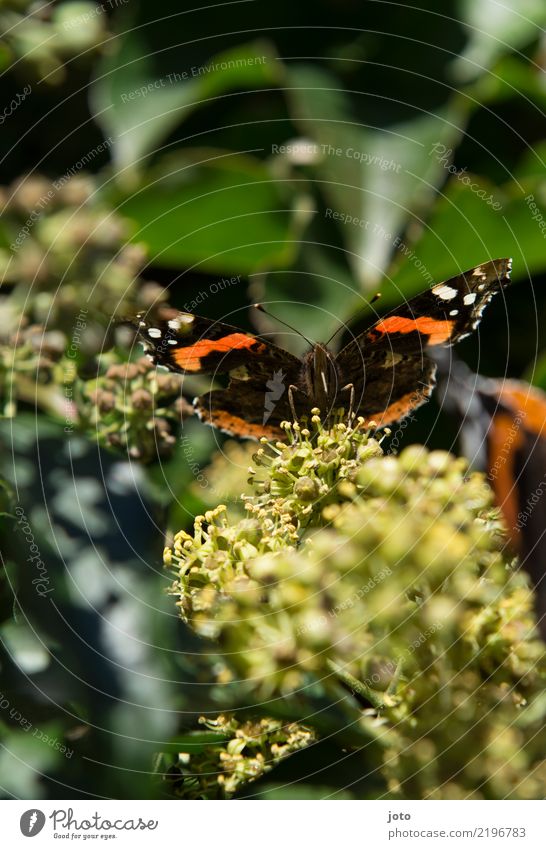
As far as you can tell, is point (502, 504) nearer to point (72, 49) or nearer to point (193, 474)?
point (193, 474)

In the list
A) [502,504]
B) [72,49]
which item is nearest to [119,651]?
[502,504]

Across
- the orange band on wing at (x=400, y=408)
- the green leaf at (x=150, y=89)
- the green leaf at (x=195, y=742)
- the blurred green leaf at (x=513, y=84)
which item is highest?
the green leaf at (x=150, y=89)

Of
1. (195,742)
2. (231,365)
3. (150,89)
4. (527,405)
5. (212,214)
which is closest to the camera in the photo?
(195,742)

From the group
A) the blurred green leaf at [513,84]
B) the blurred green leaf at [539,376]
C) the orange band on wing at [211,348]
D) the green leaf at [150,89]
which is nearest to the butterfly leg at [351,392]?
the orange band on wing at [211,348]

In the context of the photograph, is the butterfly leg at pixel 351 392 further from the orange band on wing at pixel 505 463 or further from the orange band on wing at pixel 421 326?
the orange band on wing at pixel 505 463

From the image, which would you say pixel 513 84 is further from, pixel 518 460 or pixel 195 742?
pixel 195 742

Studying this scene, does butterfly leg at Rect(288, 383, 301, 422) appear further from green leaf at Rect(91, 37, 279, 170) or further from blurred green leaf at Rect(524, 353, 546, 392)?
green leaf at Rect(91, 37, 279, 170)

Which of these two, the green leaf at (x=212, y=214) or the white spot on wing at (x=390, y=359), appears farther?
the green leaf at (x=212, y=214)

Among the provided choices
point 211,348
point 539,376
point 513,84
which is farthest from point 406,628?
point 513,84
